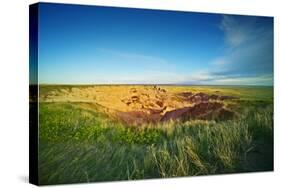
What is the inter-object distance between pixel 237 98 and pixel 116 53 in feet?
7.02

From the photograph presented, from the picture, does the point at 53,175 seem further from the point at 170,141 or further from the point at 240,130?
the point at 240,130

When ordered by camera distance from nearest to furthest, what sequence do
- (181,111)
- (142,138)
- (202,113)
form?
(142,138), (181,111), (202,113)

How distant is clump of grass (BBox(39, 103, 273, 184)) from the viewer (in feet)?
30.9

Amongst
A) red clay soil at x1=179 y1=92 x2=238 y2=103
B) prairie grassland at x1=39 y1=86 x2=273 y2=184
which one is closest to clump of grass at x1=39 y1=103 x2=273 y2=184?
prairie grassland at x1=39 y1=86 x2=273 y2=184

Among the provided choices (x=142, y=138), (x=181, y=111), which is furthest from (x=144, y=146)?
(x=181, y=111)

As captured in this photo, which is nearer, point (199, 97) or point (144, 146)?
point (144, 146)

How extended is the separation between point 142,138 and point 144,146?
120mm

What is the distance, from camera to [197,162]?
1038cm

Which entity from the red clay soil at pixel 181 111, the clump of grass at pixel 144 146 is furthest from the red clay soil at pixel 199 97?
the clump of grass at pixel 144 146

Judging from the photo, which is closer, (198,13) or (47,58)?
(47,58)

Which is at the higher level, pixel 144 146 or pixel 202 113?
pixel 202 113

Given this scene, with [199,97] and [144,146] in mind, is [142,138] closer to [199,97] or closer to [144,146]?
[144,146]

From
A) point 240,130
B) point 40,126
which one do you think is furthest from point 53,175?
point 240,130

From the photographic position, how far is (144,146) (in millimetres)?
10047
